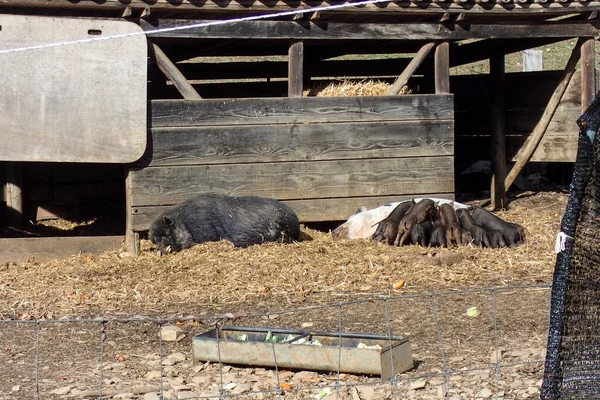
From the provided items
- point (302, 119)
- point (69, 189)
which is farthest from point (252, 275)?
point (69, 189)

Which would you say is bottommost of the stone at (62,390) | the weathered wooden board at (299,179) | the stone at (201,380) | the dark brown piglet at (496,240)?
the stone at (62,390)

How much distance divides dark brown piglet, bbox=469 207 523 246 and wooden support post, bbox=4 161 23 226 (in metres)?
5.51

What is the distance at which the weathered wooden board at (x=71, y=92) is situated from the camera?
8633mm

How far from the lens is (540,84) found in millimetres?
11922

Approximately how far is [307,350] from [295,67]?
5.04 meters

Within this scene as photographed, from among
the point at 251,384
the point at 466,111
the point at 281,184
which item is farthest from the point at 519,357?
the point at 466,111

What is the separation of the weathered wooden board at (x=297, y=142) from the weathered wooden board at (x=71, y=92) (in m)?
0.38

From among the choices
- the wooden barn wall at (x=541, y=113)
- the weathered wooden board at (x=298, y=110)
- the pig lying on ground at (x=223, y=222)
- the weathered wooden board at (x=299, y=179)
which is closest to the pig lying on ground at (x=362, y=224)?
the weathered wooden board at (x=299, y=179)

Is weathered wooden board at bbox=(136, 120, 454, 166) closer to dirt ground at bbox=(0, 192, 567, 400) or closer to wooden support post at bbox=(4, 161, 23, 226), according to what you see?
dirt ground at bbox=(0, 192, 567, 400)

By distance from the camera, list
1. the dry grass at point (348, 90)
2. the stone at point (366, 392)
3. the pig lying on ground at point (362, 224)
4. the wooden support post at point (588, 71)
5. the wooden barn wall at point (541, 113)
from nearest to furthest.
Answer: the stone at point (366, 392), the pig lying on ground at point (362, 224), the dry grass at point (348, 90), the wooden support post at point (588, 71), the wooden barn wall at point (541, 113)

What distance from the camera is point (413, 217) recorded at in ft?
30.7

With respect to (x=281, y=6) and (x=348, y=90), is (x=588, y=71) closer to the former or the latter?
(x=348, y=90)

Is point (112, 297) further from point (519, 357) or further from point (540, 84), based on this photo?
point (540, 84)

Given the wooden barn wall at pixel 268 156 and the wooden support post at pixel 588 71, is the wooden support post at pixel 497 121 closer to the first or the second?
the wooden barn wall at pixel 268 156
